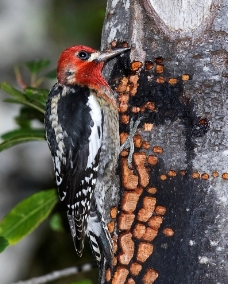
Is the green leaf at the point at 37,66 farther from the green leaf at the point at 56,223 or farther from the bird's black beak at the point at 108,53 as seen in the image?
the green leaf at the point at 56,223

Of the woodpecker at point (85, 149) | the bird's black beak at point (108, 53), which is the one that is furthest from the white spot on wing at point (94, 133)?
the bird's black beak at point (108, 53)

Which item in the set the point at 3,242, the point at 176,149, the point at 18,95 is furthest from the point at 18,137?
the point at 176,149

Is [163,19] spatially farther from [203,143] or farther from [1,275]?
[1,275]

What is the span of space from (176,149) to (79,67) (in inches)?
50.3

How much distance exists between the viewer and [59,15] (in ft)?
24.8

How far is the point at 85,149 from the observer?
12.8 ft

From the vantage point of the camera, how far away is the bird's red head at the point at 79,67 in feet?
13.6

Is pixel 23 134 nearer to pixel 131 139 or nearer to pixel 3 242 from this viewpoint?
pixel 3 242

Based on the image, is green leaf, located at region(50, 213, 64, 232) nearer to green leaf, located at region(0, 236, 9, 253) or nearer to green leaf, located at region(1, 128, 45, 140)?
green leaf, located at region(1, 128, 45, 140)

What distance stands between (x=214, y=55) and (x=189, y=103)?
0.29 metres

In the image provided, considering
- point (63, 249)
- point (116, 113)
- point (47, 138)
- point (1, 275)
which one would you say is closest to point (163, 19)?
point (116, 113)

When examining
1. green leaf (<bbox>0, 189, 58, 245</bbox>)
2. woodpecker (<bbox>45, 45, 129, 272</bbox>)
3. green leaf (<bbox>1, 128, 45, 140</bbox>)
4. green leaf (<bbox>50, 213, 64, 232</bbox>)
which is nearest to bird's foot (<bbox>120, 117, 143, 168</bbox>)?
woodpecker (<bbox>45, 45, 129, 272</bbox>)

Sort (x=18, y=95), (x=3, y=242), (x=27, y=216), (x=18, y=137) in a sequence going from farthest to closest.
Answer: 1. (x=27, y=216)
2. (x=18, y=137)
3. (x=18, y=95)
4. (x=3, y=242)

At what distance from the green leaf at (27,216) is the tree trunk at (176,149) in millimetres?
813
